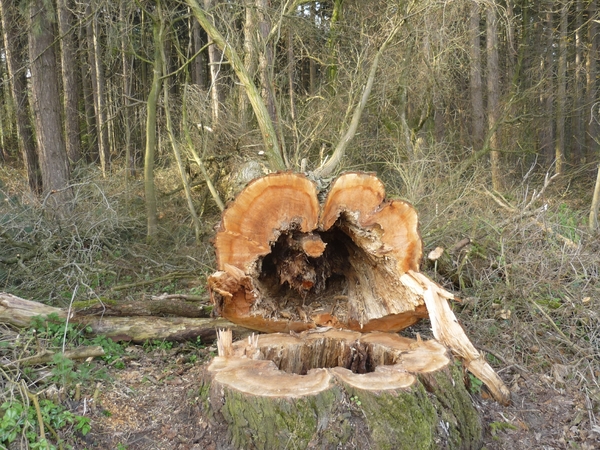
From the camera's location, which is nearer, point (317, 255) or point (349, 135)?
point (317, 255)

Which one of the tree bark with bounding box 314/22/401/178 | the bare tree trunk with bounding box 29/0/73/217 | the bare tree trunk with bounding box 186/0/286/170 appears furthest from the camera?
the bare tree trunk with bounding box 29/0/73/217

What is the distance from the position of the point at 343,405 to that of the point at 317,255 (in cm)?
138

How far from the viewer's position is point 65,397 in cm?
297

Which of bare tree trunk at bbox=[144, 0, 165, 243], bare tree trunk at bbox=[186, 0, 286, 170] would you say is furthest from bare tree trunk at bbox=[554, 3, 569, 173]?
bare tree trunk at bbox=[144, 0, 165, 243]

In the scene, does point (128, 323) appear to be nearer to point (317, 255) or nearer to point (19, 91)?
point (317, 255)

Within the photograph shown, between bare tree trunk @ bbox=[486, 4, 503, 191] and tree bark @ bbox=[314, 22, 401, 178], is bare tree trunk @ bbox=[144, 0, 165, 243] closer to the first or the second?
tree bark @ bbox=[314, 22, 401, 178]

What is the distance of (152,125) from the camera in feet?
21.7

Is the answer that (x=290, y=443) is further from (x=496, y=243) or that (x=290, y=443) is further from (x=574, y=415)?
(x=496, y=243)

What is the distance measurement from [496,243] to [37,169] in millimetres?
9346

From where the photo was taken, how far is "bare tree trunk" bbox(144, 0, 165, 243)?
6.38 meters

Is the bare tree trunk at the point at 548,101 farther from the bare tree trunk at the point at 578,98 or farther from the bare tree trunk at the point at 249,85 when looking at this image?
the bare tree trunk at the point at 249,85

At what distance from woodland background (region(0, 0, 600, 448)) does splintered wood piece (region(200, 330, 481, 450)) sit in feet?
3.78

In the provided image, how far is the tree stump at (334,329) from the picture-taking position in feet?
8.41

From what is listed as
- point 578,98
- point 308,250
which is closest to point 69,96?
point 308,250
